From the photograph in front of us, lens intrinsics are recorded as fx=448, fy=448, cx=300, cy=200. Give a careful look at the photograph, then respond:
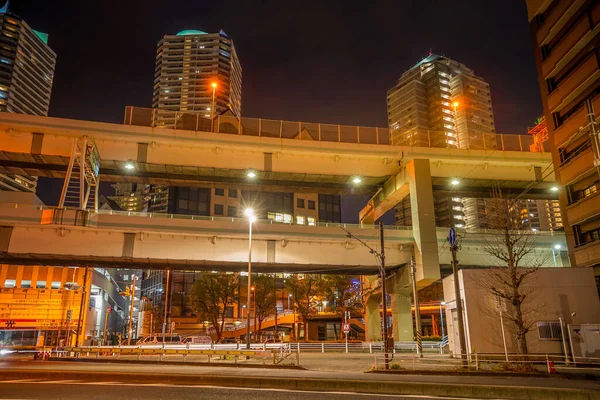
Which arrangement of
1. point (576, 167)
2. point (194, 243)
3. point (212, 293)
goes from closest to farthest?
point (194, 243) → point (576, 167) → point (212, 293)

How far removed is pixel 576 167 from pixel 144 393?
3724 centimetres

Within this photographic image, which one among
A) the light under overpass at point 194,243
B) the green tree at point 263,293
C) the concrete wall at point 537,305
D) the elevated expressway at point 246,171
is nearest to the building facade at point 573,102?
the elevated expressway at point 246,171

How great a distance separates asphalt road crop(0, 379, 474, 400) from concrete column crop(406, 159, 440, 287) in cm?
2341

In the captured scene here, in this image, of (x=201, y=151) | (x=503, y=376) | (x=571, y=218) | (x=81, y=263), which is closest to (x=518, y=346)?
(x=503, y=376)

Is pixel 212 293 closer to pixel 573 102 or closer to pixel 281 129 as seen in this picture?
pixel 281 129

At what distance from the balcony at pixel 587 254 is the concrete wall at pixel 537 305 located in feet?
31.2

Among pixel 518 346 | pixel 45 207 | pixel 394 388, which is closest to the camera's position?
pixel 394 388

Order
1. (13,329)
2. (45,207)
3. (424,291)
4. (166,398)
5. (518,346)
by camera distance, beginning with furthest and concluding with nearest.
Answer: (424,291) < (13,329) < (45,207) < (518,346) < (166,398)

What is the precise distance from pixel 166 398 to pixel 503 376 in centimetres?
1446

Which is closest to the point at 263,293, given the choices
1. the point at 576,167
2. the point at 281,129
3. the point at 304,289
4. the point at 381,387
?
the point at 304,289

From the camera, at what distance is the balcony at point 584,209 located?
34594 mm

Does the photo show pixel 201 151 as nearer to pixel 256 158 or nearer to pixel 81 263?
pixel 256 158

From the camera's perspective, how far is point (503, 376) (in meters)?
19.1

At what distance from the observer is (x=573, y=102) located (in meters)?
38.0
